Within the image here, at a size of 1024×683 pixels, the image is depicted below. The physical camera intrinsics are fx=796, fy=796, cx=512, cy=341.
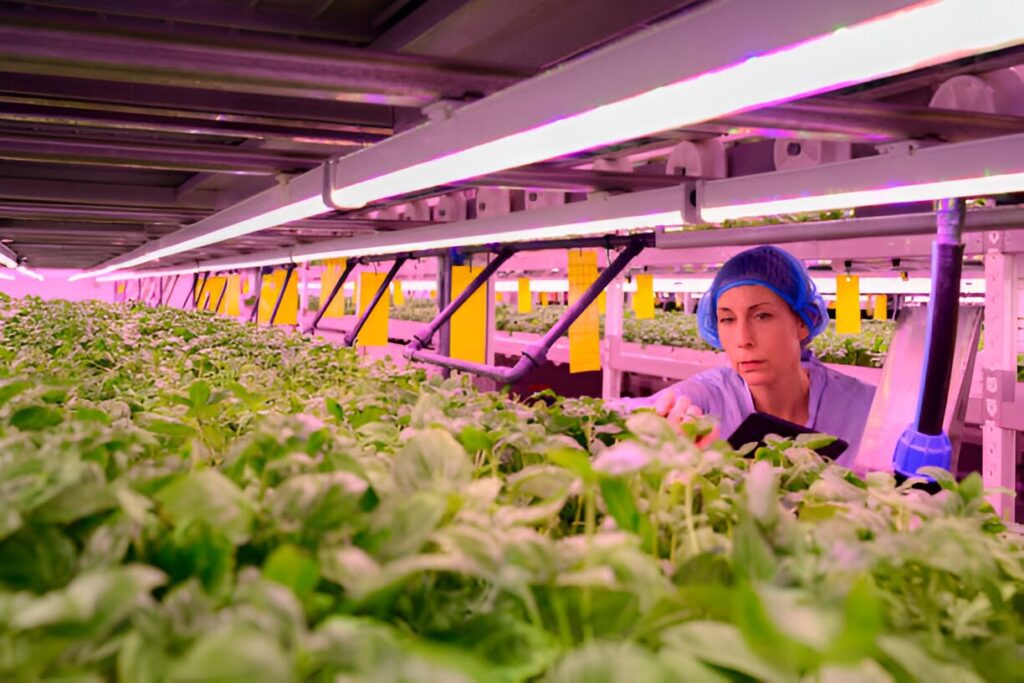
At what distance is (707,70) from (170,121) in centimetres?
194

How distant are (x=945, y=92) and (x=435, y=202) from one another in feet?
9.84

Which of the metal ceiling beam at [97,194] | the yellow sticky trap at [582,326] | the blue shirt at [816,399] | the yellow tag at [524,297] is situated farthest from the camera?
the yellow tag at [524,297]

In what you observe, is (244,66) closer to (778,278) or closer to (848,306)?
(778,278)

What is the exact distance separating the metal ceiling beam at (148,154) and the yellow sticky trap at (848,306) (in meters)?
2.69

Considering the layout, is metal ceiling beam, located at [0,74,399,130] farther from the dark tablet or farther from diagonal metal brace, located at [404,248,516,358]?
diagonal metal brace, located at [404,248,516,358]

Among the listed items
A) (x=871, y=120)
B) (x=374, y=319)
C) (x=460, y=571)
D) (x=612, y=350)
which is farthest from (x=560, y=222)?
(x=612, y=350)

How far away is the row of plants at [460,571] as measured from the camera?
0.48 metres

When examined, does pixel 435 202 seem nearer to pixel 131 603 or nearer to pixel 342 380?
pixel 342 380

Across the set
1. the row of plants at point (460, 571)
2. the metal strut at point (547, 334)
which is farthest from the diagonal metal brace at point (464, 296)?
the row of plants at point (460, 571)

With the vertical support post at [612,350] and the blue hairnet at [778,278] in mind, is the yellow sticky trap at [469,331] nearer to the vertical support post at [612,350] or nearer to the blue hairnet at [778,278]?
the blue hairnet at [778,278]

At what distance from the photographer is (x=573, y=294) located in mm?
4023

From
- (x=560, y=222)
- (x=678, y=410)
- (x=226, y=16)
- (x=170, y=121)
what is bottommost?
(x=678, y=410)

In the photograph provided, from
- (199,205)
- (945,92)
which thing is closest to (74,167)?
(199,205)

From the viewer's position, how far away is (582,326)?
3912 mm
